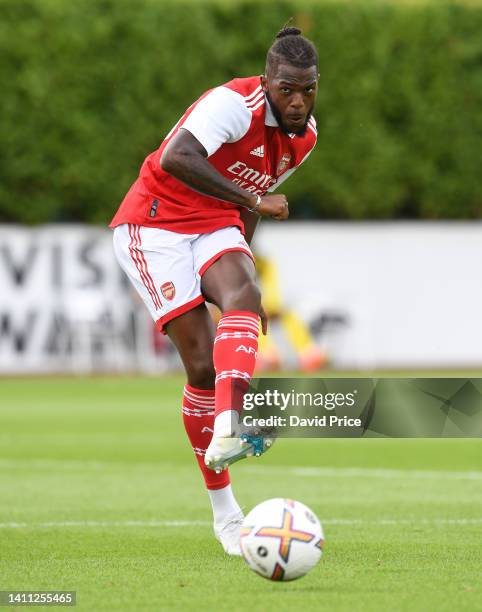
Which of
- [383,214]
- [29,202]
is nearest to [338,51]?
[383,214]

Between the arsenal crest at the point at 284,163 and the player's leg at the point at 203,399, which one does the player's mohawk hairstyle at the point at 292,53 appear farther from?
the player's leg at the point at 203,399

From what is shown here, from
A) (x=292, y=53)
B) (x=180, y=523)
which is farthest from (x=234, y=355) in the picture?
(x=180, y=523)

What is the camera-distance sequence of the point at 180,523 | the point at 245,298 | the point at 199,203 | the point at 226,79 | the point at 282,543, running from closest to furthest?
the point at 282,543
the point at 245,298
the point at 199,203
the point at 180,523
the point at 226,79

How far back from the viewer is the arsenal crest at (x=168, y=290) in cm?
794

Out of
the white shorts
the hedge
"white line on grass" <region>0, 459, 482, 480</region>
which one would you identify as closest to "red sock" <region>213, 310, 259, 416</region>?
the white shorts

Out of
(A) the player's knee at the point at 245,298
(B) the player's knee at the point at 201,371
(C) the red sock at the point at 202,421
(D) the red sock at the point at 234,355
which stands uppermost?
(A) the player's knee at the point at 245,298

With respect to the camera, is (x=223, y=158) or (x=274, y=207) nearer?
(x=274, y=207)

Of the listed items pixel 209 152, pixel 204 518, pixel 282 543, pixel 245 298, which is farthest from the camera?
pixel 204 518

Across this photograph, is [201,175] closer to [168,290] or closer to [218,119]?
[218,119]

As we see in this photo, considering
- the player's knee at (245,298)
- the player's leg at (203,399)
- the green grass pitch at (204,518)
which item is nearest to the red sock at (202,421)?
the player's leg at (203,399)

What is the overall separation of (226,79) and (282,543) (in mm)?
23336

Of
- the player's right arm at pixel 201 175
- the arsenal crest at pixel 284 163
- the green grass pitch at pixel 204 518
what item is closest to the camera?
the green grass pitch at pixel 204 518

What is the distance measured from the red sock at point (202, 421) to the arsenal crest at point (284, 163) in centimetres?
124

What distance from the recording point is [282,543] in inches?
256
